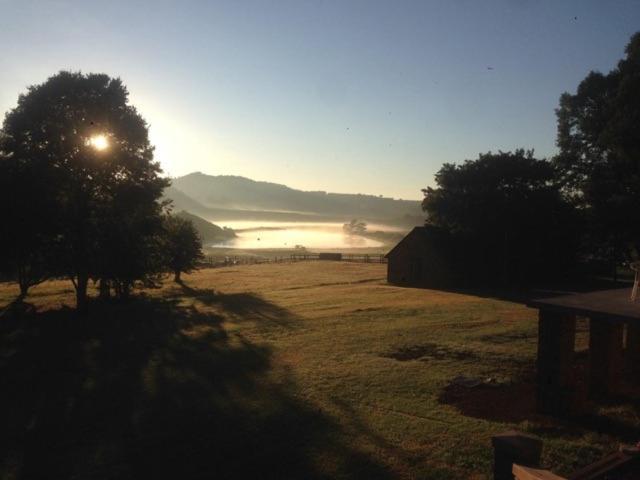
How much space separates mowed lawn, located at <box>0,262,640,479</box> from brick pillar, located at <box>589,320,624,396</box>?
751 millimetres

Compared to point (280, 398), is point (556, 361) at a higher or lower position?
higher

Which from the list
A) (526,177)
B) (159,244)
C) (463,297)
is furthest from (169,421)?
(526,177)

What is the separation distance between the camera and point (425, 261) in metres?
45.1

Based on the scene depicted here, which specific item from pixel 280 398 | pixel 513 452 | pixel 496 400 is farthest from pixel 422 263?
pixel 513 452

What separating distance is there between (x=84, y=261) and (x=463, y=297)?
2670 cm

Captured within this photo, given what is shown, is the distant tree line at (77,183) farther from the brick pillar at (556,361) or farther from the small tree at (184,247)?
the brick pillar at (556,361)

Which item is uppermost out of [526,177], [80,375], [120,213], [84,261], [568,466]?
[526,177]

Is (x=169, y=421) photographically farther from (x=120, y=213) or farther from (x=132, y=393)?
(x=120, y=213)

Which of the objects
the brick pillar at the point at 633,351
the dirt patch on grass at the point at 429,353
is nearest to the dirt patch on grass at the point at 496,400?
the dirt patch on grass at the point at 429,353

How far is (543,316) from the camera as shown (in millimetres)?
11656

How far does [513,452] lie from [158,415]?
1050 centimetres

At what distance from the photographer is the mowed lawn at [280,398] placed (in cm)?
1013

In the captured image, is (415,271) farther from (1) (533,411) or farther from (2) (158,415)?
(2) (158,415)

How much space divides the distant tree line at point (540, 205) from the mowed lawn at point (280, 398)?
15.4 meters
